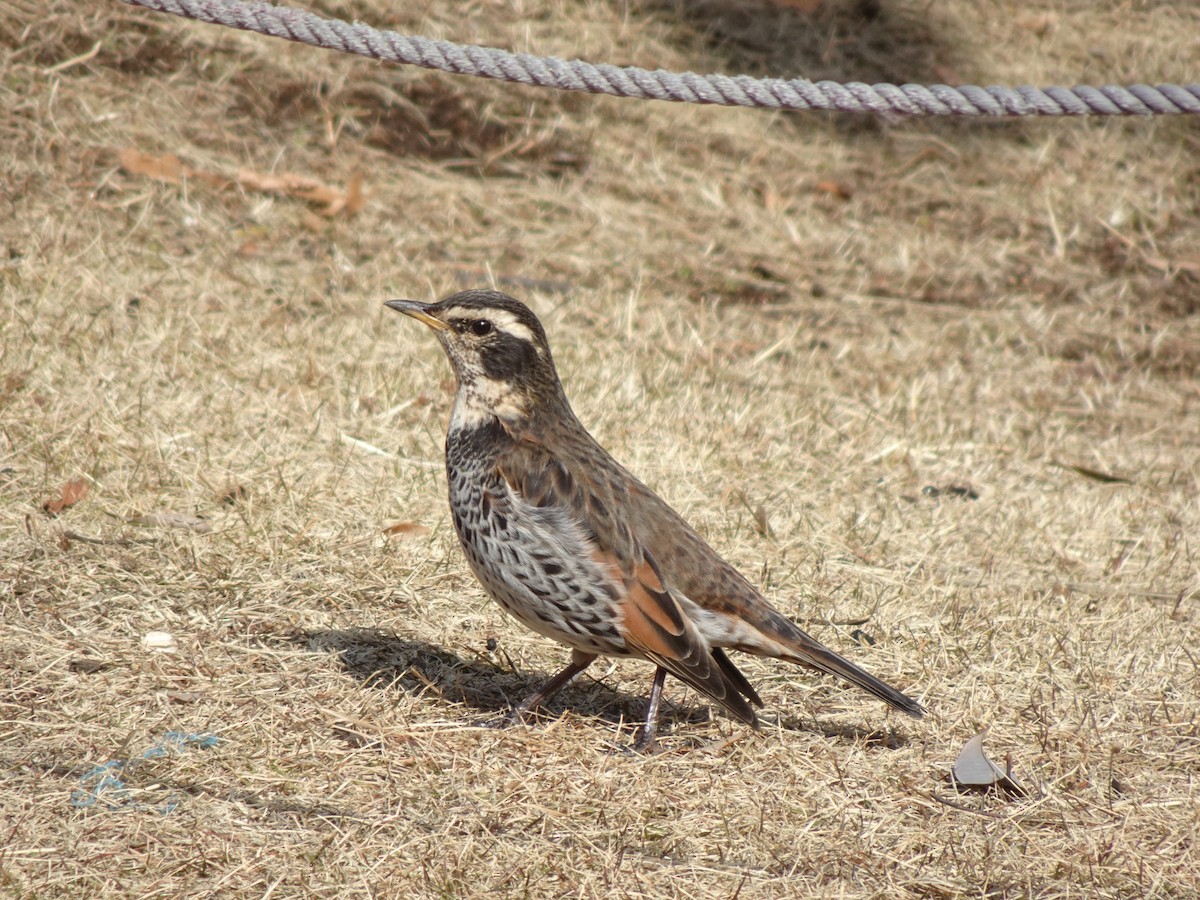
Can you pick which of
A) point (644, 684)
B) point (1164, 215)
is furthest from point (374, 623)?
point (1164, 215)

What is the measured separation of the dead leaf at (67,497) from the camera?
5367 mm

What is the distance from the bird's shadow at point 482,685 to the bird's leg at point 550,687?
40mm

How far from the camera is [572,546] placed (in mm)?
4488

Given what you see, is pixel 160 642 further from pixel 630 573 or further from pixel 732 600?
pixel 732 600

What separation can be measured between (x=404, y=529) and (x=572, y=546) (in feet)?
4.69

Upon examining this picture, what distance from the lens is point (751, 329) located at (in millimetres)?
8766

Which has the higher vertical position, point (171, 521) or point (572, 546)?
point (572, 546)

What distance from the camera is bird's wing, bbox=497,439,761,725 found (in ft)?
14.4

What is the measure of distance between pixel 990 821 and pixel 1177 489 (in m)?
3.77

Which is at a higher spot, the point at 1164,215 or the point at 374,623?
the point at 1164,215

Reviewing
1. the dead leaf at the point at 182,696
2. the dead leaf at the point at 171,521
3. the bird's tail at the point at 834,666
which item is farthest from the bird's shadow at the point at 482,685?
the dead leaf at the point at 171,521

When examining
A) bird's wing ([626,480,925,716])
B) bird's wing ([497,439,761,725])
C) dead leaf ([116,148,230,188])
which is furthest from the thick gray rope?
dead leaf ([116,148,230,188])

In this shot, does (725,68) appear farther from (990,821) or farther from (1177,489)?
(990,821)

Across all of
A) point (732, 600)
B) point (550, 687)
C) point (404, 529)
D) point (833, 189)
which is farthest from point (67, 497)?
point (833, 189)
